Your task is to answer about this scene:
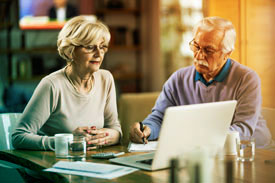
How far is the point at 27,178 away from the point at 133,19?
→ 5.32m

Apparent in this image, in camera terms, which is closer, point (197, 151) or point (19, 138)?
point (197, 151)

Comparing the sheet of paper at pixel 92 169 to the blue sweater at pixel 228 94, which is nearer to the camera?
the sheet of paper at pixel 92 169

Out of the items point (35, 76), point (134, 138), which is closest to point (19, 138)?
point (134, 138)

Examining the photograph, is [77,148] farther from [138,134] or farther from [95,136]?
[138,134]

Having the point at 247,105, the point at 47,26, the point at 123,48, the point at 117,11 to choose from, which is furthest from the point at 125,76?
the point at 247,105

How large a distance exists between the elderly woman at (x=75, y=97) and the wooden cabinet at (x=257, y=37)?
77.8 inches

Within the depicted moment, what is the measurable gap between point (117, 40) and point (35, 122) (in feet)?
16.0

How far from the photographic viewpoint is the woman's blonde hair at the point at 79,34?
2.03 metres

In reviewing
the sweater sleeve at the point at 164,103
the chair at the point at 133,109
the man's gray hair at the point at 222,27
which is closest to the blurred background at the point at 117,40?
the chair at the point at 133,109

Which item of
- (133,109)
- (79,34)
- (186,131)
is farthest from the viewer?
(133,109)

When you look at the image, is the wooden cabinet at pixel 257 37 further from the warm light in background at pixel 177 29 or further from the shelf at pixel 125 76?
the shelf at pixel 125 76

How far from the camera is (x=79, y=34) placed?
2.02m

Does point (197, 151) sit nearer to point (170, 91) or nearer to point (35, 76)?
point (170, 91)

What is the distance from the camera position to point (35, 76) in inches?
245
